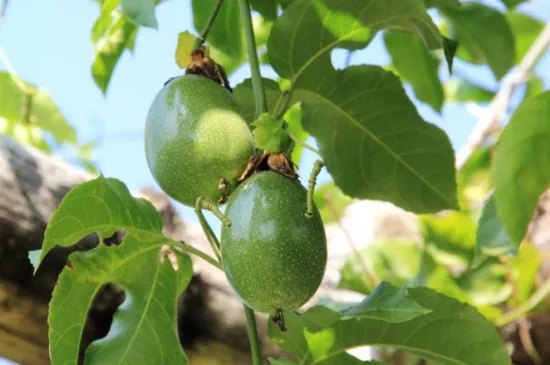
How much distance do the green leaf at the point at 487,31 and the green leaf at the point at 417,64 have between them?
10 centimetres

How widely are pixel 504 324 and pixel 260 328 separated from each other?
448 mm

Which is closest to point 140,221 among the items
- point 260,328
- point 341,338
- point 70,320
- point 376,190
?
point 70,320

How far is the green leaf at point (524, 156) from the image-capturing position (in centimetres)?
65

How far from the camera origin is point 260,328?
45.9 inches

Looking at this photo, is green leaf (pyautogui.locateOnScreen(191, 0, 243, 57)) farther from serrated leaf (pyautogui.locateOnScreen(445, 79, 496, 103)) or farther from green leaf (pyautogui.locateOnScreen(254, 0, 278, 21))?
serrated leaf (pyautogui.locateOnScreen(445, 79, 496, 103))

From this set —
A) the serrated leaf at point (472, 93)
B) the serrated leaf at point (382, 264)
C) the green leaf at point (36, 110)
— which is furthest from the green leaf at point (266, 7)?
the serrated leaf at point (472, 93)

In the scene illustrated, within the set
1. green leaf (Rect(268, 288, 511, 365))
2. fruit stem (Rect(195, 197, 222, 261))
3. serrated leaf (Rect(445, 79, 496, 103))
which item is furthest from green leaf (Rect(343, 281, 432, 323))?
serrated leaf (Rect(445, 79, 496, 103))

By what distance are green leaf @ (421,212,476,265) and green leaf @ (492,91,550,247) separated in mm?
644

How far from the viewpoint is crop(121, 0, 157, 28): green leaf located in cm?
68

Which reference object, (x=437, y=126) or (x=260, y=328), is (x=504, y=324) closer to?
(x=260, y=328)

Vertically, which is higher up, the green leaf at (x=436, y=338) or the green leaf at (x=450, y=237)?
the green leaf at (x=436, y=338)

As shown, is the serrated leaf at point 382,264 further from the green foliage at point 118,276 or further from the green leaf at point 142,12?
the green leaf at point 142,12

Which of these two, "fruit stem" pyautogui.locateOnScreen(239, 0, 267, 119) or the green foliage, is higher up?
"fruit stem" pyautogui.locateOnScreen(239, 0, 267, 119)

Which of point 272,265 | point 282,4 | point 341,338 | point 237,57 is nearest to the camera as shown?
point 272,265
